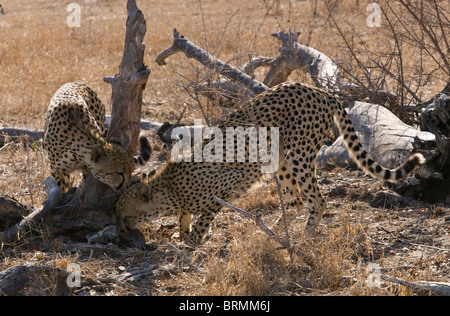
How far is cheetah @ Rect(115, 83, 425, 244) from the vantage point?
15.3 feet

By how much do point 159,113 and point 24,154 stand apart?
84.6 inches

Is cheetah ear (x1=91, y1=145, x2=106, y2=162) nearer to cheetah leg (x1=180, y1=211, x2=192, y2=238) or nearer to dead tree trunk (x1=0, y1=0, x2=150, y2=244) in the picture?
dead tree trunk (x1=0, y1=0, x2=150, y2=244)

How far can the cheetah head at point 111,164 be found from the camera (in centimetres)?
479

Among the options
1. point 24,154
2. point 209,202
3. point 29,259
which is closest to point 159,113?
point 24,154

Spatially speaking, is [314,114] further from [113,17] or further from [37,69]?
[113,17]

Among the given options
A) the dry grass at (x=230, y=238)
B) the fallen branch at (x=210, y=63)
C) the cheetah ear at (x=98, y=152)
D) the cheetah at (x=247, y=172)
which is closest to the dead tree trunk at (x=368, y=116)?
the fallen branch at (x=210, y=63)

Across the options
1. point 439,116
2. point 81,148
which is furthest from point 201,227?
point 439,116

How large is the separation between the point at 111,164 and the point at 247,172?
113 cm

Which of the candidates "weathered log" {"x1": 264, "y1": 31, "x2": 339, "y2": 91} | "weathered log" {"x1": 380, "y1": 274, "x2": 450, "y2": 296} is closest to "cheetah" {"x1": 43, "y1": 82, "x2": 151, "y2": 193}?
"weathered log" {"x1": 380, "y1": 274, "x2": 450, "y2": 296}

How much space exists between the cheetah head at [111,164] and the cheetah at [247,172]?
0.17 meters

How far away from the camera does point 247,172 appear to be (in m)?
4.80

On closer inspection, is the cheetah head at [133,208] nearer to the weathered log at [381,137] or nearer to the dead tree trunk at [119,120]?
the dead tree trunk at [119,120]

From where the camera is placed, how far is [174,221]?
526cm

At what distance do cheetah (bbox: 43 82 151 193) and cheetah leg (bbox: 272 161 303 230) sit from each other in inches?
46.4
